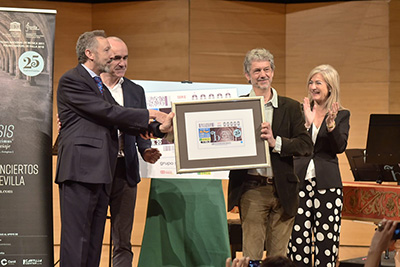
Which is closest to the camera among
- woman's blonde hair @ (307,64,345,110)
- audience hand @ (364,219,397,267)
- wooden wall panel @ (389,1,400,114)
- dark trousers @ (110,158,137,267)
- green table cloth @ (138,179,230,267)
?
audience hand @ (364,219,397,267)

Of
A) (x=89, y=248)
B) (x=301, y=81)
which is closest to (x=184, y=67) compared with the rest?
(x=301, y=81)

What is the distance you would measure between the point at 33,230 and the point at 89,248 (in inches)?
28.3

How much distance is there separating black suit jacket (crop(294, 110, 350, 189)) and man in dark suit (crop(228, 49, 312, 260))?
624 millimetres

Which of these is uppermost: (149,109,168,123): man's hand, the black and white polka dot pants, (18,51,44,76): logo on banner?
(18,51,44,76): logo on banner

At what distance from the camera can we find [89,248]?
362 centimetres

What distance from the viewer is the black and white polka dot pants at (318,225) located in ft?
13.5

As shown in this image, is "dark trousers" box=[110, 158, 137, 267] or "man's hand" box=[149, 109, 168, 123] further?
"dark trousers" box=[110, 158, 137, 267]

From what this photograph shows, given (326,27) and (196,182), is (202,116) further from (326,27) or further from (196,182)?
(326,27)

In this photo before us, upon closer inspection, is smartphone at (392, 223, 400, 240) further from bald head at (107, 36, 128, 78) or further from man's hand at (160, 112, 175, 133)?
bald head at (107, 36, 128, 78)

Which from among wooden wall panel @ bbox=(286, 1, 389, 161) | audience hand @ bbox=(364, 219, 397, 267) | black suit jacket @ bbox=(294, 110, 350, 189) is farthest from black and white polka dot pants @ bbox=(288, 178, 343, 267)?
wooden wall panel @ bbox=(286, 1, 389, 161)

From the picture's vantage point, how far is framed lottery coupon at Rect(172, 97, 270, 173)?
354 centimetres

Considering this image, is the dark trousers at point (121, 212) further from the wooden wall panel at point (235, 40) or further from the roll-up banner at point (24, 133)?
the wooden wall panel at point (235, 40)

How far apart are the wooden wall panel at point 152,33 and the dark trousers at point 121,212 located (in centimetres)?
291

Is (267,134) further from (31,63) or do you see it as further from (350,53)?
(350,53)
